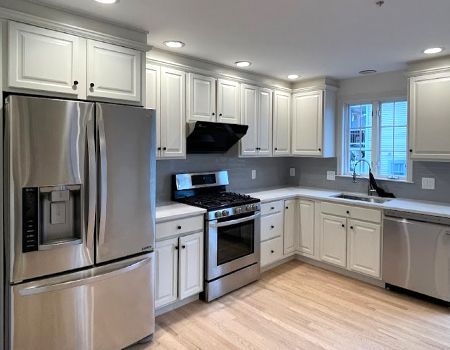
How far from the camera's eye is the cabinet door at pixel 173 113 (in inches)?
119

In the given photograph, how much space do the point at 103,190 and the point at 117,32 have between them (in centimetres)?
118

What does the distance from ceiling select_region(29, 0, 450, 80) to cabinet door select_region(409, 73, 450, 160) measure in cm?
31

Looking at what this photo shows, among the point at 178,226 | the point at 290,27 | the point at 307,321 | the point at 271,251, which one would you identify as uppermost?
the point at 290,27

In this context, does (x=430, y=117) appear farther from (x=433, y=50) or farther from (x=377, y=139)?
(x=377, y=139)


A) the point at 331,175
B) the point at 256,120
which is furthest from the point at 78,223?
the point at 331,175

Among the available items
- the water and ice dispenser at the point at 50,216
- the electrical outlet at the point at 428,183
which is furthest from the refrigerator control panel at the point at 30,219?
the electrical outlet at the point at 428,183

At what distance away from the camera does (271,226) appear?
150 inches

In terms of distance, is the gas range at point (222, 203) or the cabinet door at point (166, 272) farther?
the gas range at point (222, 203)

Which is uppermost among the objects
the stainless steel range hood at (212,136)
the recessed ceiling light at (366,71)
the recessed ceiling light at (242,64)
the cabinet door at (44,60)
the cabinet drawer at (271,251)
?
the recessed ceiling light at (366,71)

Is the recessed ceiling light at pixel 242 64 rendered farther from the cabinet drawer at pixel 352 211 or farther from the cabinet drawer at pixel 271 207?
the cabinet drawer at pixel 352 211

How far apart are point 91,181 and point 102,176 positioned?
0.26ft

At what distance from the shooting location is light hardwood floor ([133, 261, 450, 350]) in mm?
2482

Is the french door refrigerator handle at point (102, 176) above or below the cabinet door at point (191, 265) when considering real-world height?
above

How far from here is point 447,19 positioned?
90.3 inches
